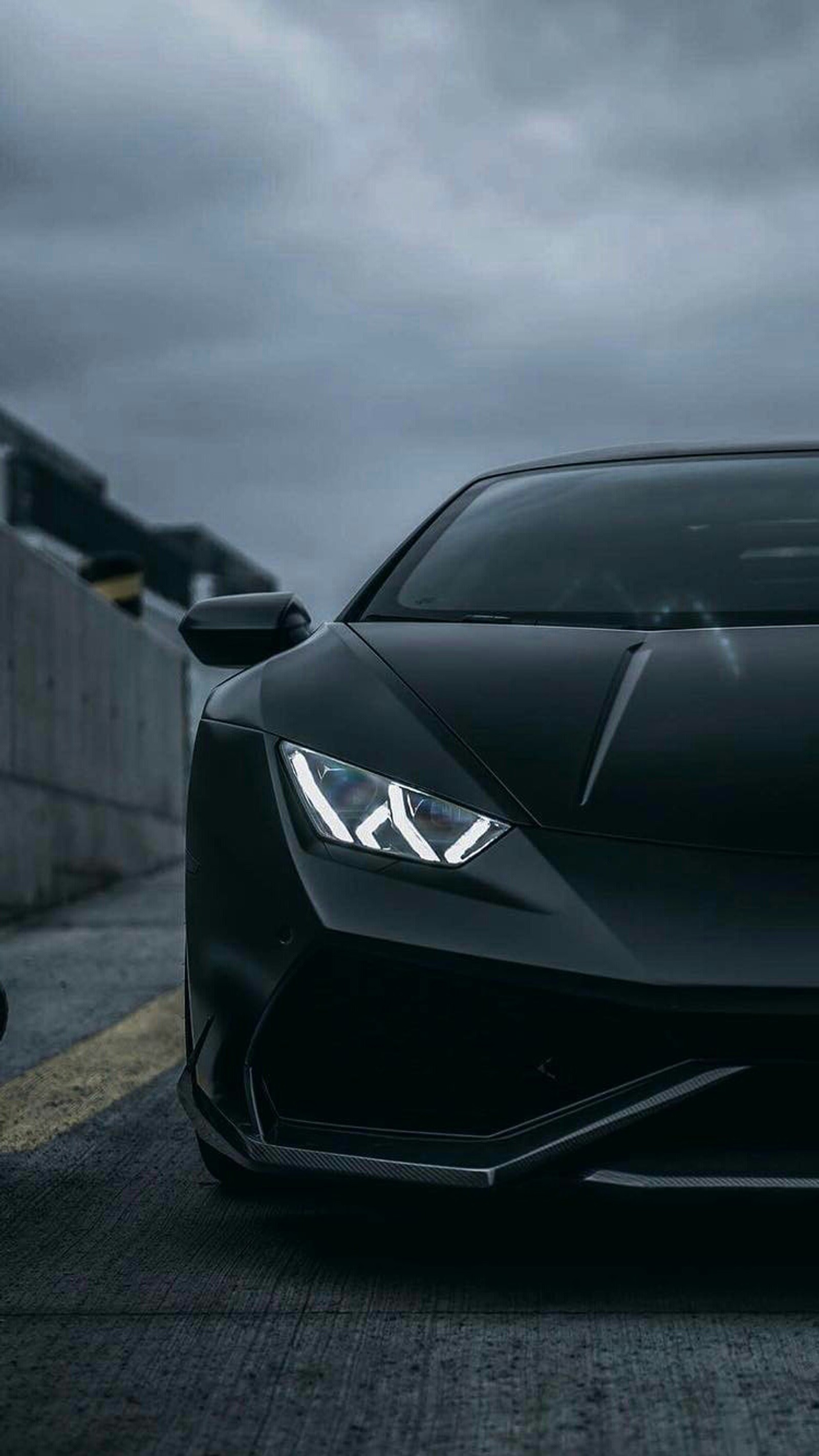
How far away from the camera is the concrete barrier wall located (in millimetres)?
9352

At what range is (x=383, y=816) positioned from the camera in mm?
2871

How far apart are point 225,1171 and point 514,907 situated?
0.92 m

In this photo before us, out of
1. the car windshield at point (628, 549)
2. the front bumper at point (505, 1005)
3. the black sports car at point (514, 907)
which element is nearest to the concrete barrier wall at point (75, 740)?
the car windshield at point (628, 549)

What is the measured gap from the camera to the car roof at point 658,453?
4.30m

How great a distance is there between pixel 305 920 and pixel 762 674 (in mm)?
755

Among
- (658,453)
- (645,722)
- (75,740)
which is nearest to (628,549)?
(658,453)

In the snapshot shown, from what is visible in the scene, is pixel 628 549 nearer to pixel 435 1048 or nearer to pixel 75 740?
pixel 435 1048

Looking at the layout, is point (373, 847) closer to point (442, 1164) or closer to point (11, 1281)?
point (442, 1164)

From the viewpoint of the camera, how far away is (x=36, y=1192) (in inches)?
142

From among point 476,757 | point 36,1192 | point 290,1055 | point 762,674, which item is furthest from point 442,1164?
point 36,1192

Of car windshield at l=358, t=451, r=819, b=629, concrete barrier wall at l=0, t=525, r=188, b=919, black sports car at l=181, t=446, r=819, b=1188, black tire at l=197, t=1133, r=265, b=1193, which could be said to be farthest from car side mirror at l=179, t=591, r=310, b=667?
concrete barrier wall at l=0, t=525, r=188, b=919

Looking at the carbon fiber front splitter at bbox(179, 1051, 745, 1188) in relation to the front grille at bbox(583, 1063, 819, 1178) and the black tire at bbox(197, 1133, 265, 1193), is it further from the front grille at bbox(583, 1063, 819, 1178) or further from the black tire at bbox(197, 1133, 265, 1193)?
the black tire at bbox(197, 1133, 265, 1193)

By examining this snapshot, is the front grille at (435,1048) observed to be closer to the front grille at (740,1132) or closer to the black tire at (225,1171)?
the front grille at (740,1132)

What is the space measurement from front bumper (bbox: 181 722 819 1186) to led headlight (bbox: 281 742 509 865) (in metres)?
0.03
